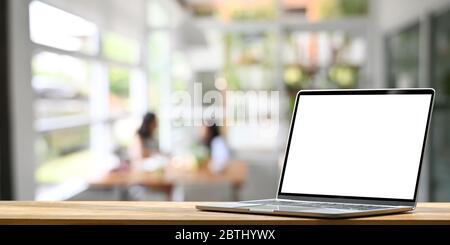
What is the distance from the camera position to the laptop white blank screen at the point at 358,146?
153cm

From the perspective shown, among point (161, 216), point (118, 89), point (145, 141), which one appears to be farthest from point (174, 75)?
point (161, 216)

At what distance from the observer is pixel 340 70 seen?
809 cm

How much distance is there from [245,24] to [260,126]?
1.09m

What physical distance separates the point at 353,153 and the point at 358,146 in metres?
0.02

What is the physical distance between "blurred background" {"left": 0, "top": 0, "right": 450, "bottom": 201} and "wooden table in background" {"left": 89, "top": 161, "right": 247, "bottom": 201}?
1 cm

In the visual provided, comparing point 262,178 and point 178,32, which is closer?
point 262,178

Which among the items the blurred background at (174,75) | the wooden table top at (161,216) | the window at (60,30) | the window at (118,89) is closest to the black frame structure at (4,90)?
the blurred background at (174,75)

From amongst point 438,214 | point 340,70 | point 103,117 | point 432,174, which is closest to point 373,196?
point 438,214

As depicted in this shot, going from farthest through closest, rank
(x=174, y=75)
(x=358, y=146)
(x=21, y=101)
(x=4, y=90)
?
1. (x=174, y=75)
2. (x=21, y=101)
3. (x=4, y=90)
4. (x=358, y=146)

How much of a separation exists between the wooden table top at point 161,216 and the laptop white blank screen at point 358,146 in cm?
10

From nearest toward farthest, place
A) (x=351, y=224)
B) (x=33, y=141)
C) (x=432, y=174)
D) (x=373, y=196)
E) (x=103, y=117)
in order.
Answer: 1. (x=351, y=224)
2. (x=373, y=196)
3. (x=33, y=141)
4. (x=432, y=174)
5. (x=103, y=117)

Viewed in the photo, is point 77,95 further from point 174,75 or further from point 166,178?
point 174,75

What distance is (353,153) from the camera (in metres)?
1.58
